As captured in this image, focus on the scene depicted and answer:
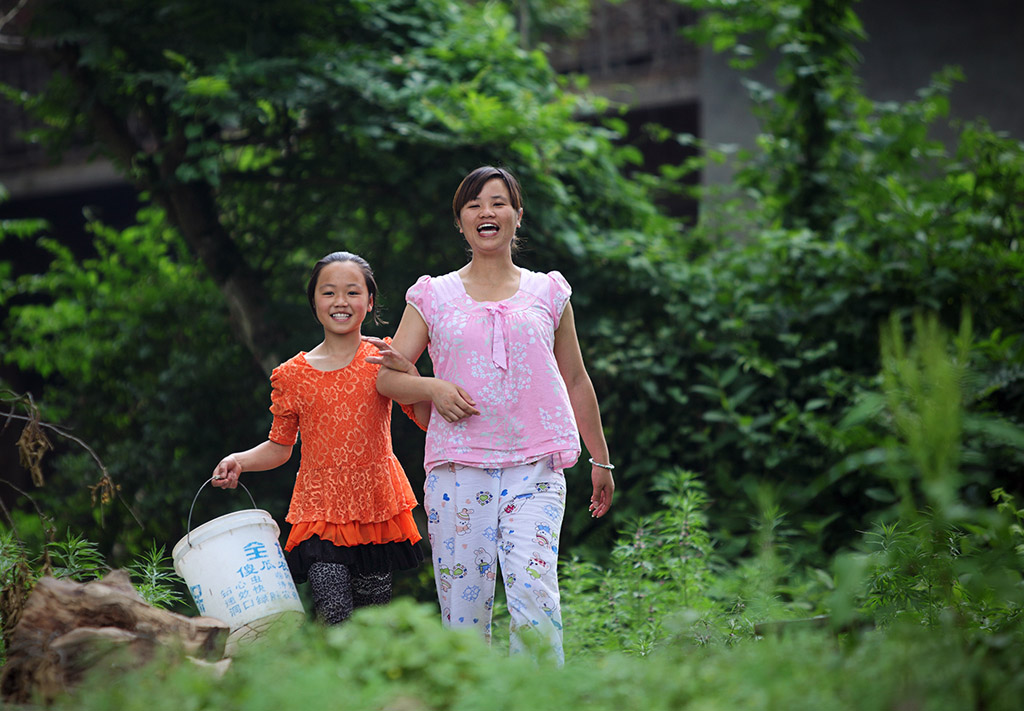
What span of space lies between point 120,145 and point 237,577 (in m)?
4.04

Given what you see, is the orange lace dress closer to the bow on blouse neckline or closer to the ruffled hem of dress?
the ruffled hem of dress

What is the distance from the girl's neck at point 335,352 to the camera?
2.94 metres

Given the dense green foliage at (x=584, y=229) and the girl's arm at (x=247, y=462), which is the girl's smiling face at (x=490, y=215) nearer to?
the girl's arm at (x=247, y=462)

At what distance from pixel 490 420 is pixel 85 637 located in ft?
3.96

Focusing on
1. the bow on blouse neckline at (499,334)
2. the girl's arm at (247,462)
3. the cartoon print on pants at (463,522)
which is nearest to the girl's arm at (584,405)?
the bow on blouse neckline at (499,334)

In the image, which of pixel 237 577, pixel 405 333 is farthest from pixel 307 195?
pixel 237 577

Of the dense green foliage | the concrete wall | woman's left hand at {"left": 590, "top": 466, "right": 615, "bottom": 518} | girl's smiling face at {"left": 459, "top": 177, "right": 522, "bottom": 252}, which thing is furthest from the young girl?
the concrete wall

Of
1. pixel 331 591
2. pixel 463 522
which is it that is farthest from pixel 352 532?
pixel 463 522

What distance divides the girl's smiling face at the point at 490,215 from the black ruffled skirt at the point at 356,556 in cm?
98

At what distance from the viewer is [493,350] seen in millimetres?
2830

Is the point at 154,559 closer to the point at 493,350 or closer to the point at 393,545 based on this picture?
the point at 393,545

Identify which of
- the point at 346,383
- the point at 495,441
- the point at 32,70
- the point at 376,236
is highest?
the point at 32,70

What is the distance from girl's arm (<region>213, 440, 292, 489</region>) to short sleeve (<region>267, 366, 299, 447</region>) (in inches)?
1.1

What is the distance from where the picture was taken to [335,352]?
2.96 m
